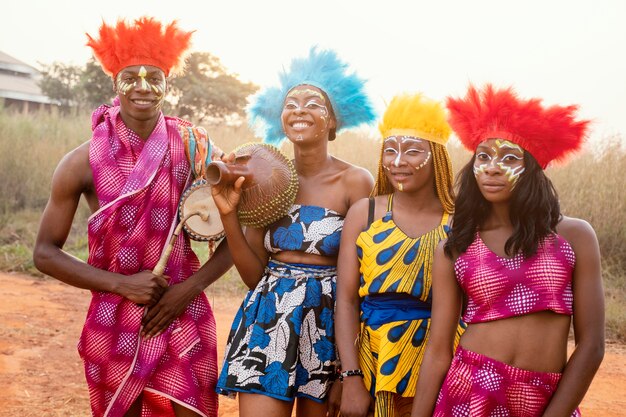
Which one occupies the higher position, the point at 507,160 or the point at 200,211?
the point at 507,160

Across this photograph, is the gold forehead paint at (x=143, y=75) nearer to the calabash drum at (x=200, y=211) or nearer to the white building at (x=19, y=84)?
the calabash drum at (x=200, y=211)

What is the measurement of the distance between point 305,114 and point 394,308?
41.4 inches

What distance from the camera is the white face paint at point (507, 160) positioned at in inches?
113

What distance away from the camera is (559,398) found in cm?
265

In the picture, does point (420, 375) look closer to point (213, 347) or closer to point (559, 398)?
point (559, 398)

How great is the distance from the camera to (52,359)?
21.4ft

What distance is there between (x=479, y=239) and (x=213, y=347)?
1454 mm

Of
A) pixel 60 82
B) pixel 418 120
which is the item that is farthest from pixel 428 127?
pixel 60 82

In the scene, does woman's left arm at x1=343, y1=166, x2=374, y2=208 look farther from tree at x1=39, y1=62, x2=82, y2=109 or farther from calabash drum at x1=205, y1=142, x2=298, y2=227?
tree at x1=39, y1=62, x2=82, y2=109

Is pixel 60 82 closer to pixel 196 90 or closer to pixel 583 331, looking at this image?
pixel 196 90

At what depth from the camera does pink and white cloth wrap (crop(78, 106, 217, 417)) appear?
3.49m

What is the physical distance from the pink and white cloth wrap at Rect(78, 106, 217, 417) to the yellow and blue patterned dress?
837 millimetres

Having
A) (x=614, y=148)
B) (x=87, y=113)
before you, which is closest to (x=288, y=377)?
(x=614, y=148)

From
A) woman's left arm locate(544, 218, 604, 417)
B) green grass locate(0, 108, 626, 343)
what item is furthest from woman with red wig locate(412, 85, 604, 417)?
green grass locate(0, 108, 626, 343)
